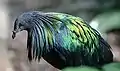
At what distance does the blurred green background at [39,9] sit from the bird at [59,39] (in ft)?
0.06

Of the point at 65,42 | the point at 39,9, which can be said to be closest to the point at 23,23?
the point at 39,9

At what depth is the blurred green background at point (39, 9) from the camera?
130 cm

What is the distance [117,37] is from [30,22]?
1.24 feet

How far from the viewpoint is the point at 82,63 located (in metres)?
1.32

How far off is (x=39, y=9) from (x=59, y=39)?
15cm

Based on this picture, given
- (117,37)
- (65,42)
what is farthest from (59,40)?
(117,37)

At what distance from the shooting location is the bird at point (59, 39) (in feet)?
4.25

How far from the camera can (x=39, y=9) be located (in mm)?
1308

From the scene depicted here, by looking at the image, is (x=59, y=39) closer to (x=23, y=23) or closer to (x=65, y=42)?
(x=65, y=42)

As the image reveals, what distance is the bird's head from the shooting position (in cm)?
129

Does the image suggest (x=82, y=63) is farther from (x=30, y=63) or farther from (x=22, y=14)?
(x=22, y=14)

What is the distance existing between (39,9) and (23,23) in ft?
0.30

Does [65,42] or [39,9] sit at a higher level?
[39,9]

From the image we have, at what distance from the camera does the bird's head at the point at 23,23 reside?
1287 mm
